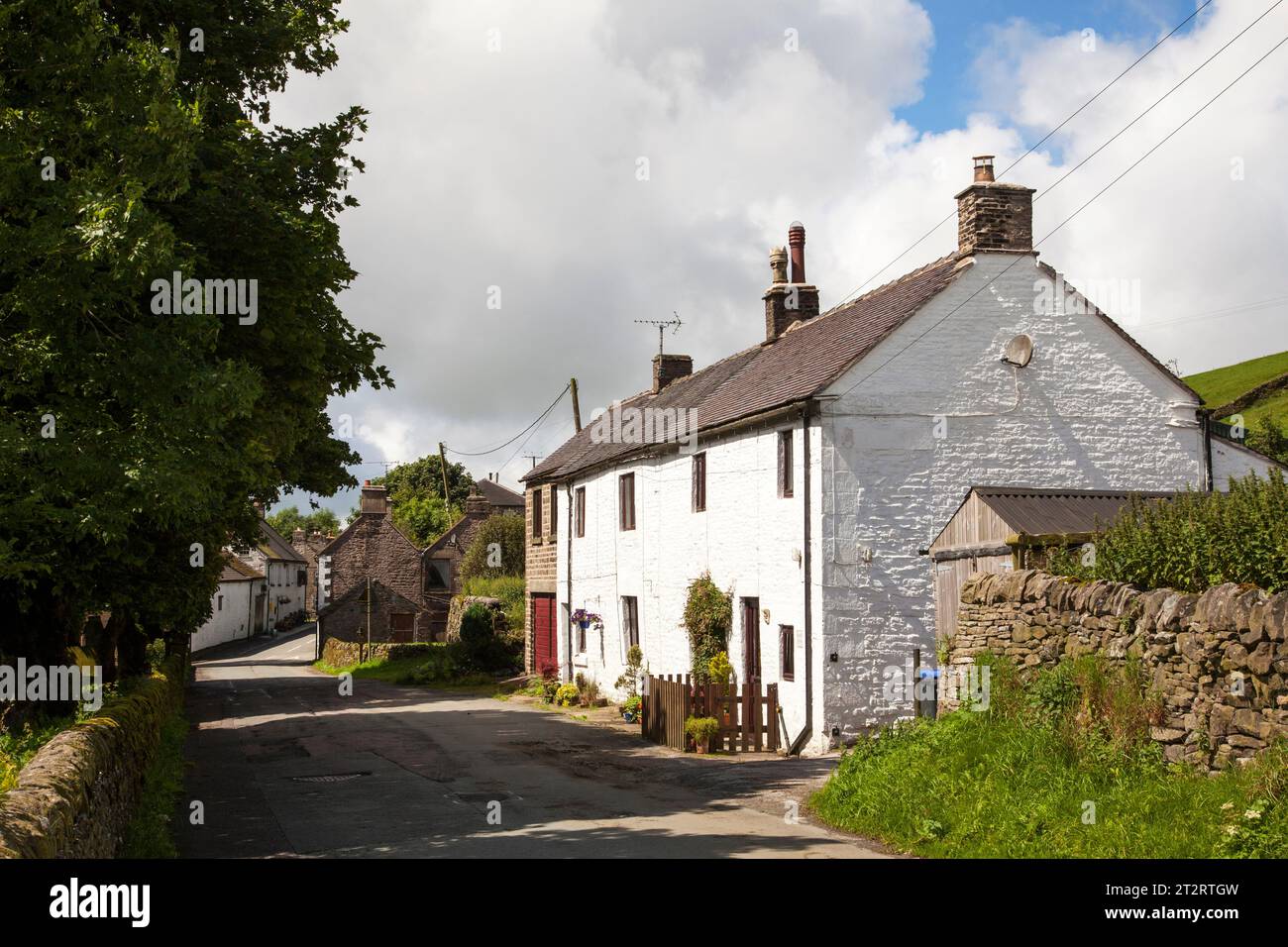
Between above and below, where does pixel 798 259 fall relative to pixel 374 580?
above

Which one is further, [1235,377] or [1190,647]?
[1235,377]

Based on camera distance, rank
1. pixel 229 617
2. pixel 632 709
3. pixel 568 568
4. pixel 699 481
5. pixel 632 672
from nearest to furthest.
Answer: pixel 699 481, pixel 632 709, pixel 632 672, pixel 568 568, pixel 229 617

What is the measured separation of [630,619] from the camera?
93.4 ft

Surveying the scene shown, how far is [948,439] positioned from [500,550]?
3546cm

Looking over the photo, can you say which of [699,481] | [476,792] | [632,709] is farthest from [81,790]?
[632,709]

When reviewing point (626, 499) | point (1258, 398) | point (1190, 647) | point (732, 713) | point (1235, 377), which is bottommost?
point (732, 713)

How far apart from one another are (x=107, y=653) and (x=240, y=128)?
11.4 m

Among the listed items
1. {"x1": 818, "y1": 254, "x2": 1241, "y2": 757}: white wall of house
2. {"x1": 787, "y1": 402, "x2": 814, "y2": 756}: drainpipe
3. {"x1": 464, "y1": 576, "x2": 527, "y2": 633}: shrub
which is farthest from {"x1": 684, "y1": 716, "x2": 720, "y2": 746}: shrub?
A: {"x1": 464, "y1": 576, "x2": 527, "y2": 633}: shrub

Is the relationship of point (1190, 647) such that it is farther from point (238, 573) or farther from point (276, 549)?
point (276, 549)

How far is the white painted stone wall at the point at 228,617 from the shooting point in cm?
6606

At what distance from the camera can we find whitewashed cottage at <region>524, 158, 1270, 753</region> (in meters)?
18.8

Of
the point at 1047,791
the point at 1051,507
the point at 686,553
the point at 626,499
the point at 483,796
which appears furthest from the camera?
the point at 626,499
